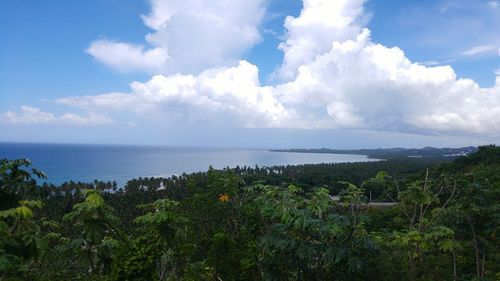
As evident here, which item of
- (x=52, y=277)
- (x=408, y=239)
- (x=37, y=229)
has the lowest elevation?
(x=52, y=277)

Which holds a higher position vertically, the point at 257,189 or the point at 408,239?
the point at 257,189

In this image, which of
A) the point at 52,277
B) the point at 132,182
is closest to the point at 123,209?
the point at 132,182

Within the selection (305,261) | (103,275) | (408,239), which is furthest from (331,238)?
(103,275)

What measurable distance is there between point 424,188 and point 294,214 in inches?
77.4

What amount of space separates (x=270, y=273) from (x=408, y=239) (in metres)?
1.58

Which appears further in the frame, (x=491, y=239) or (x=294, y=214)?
(x=491, y=239)

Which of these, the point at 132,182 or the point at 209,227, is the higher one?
the point at 209,227

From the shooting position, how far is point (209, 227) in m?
4.20

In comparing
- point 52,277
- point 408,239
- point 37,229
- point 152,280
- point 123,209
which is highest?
point 37,229

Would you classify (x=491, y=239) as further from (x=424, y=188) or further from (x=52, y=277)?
(x=52, y=277)

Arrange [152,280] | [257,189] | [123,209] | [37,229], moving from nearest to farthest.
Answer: [37,229]
[152,280]
[257,189]
[123,209]

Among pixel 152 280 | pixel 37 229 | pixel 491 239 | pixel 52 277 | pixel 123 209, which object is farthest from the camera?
pixel 123 209

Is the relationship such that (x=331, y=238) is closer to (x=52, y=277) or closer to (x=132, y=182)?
(x=52, y=277)

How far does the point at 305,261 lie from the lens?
12.6ft
